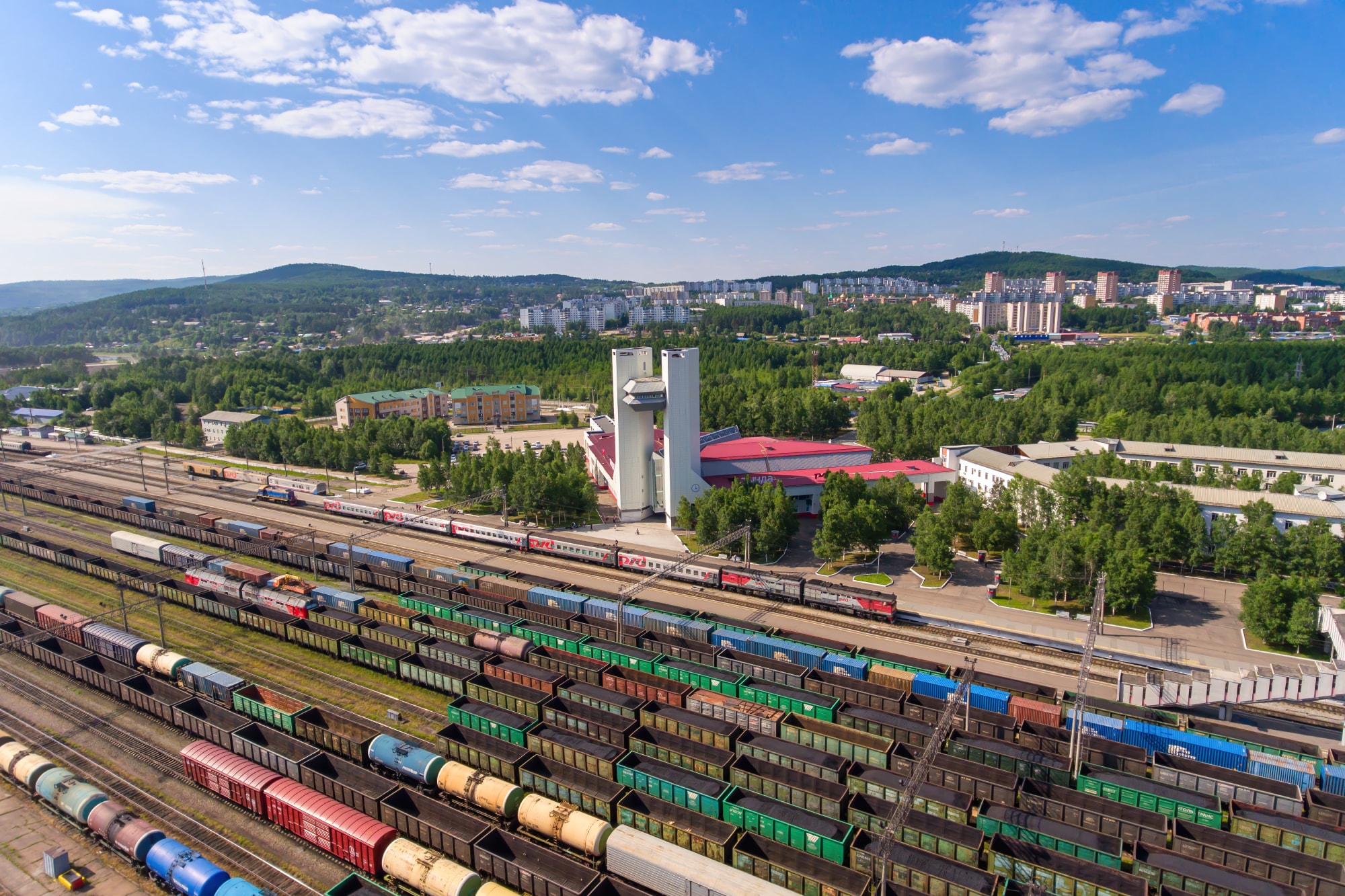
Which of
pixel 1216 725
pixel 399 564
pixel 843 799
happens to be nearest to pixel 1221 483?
pixel 1216 725

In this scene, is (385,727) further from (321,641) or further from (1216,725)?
(1216,725)

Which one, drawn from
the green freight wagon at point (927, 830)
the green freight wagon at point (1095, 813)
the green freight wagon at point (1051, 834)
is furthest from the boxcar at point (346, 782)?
the green freight wagon at point (1095, 813)

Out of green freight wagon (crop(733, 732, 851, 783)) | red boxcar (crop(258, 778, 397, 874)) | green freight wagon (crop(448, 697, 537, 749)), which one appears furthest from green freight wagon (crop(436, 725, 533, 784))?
green freight wagon (crop(733, 732, 851, 783))

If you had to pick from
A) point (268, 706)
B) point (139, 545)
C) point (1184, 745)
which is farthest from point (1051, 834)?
point (139, 545)

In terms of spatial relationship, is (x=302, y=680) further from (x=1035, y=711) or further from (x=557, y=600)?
(x=1035, y=711)

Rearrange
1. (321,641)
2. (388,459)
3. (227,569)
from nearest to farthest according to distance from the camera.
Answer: (321,641)
(227,569)
(388,459)

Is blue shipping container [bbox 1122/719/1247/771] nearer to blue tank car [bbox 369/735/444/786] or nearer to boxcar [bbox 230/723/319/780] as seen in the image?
blue tank car [bbox 369/735/444/786]
